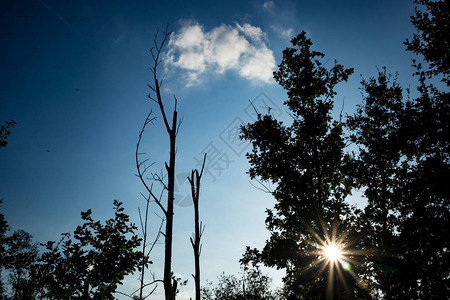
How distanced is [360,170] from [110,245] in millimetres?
12431

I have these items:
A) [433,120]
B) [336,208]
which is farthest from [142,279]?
[433,120]

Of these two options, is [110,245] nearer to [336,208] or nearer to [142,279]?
[142,279]

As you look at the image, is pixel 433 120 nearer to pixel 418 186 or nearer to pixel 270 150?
pixel 418 186

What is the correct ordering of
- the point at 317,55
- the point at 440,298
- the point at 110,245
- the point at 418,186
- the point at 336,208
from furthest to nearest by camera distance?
the point at 317,55, the point at 336,208, the point at 418,186, the point at 440,298, the point at 110,245

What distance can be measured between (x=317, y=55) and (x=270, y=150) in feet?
18.2

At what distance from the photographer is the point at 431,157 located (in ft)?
33.8

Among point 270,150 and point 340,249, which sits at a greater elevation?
point 270,150

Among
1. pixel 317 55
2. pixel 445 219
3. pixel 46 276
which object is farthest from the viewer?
Result: pixel 317 55

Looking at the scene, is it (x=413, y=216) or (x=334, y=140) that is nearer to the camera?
(x=413, y=216)

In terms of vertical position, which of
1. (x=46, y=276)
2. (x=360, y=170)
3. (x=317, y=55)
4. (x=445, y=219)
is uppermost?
(x=317, y=55)

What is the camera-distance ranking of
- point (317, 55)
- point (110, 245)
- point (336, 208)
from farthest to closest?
point (317, 55)
point (336, 208)
point (110, 245)

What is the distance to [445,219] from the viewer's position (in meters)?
9.62

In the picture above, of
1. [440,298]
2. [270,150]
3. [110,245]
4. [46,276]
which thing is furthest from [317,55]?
[46,276]

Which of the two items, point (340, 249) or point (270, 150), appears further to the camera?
point (270, 150)
